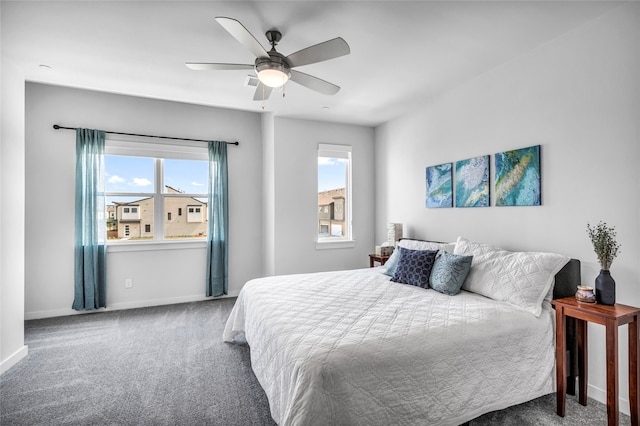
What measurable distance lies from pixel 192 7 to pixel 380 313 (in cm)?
236

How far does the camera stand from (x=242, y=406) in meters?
2.08

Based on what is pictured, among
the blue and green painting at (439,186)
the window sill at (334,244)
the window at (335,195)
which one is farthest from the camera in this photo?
the window at (335,195)


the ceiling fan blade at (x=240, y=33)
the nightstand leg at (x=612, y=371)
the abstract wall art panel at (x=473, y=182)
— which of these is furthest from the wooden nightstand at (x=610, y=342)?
the ceiling fan blade at (x=240, y=33)

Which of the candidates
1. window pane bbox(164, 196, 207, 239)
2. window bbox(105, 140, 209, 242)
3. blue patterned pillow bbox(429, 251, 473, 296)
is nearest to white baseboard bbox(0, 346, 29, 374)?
window bbox(105, 140, 209, 242)

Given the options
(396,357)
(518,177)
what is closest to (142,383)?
(396,357)

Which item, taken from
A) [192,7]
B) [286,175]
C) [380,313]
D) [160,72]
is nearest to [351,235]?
[286,175]

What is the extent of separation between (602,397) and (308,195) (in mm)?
3540

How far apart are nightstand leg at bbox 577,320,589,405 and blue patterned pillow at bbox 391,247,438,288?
105 cm

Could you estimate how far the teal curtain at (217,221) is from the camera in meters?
4.42

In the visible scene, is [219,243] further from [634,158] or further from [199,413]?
[634,158]

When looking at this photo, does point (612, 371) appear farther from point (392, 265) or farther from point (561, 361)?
point (392, 265)

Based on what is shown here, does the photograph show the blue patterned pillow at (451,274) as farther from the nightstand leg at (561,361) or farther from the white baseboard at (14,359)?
the white baseboard at (14,359)

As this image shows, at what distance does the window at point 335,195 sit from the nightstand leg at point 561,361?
9.96 ft

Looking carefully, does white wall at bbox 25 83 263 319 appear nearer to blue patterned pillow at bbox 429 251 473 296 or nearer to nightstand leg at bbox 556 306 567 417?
blue patterned pillow at bbox 429 251 473 296
